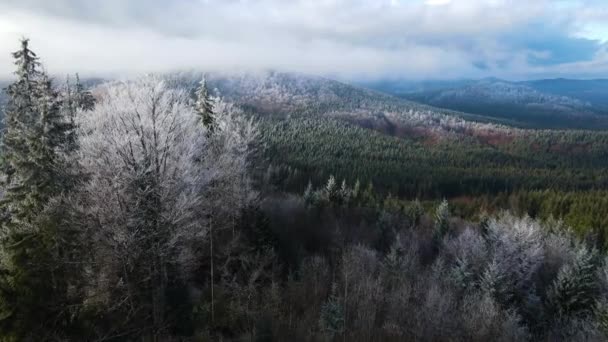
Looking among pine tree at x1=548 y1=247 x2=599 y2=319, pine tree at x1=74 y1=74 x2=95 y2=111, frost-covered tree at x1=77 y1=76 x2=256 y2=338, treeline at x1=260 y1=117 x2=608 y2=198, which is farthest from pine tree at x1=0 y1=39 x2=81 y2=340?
treeline at x1=260 y1=117 x2=608 y2=198

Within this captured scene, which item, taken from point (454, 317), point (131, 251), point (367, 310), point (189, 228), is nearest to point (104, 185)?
point (131, 251)

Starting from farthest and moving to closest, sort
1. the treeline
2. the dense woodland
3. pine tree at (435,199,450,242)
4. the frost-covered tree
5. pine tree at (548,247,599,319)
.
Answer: the treeline < pine tree at (435,199,450,242) < pine tree at (548,247,599,319) < the frost-covered tree < the dense woodland

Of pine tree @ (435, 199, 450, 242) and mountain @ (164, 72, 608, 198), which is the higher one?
pine tree @ (435, 199, 450, 242)

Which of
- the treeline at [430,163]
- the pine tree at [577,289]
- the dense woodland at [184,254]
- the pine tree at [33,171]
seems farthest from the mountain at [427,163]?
the pine tree at [33,171]

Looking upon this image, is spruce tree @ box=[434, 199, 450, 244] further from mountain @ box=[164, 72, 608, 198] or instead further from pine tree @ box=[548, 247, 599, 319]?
mountain @ box=[164, 72, 608, 198]

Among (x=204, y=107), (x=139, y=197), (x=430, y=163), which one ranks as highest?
(x=204, y=107)

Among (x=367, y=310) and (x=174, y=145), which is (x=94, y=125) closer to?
(x=174, y=145)

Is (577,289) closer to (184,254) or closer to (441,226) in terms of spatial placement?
(441,226)

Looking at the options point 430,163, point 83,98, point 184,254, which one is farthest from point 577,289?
point 430,163

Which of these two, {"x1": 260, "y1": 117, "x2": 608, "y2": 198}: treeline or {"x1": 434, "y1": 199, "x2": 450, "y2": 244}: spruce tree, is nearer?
{"x1": 434, "y1": 199, "x2": 450, "y2": 244}: spruce tree
